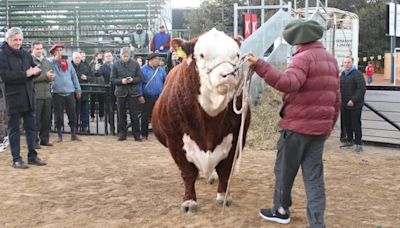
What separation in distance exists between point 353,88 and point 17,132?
5.45m

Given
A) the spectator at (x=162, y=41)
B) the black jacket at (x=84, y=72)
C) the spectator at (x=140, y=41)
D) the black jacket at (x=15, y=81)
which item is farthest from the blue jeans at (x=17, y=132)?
the spectator at (x=140, y=41)

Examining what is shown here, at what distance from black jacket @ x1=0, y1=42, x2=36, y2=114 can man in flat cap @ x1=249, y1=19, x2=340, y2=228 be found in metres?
3.94

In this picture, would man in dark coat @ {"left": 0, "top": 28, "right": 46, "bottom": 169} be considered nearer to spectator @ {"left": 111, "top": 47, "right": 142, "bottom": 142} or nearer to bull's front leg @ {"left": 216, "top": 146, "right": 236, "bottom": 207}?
spectator @ {"left": 111, "top": 47, "right": 142, "bottom": 142}

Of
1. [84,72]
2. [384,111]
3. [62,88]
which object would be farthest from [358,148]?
[84,72]

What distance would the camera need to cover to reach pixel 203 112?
4508 mm

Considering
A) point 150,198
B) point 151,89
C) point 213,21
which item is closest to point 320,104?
point 150,198

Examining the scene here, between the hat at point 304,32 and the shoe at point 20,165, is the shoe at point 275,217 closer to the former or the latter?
the hat at point 304,32

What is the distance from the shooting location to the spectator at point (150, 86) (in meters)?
9.29

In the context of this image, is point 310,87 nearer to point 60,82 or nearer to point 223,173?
point 223,173

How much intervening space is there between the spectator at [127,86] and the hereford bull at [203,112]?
4.12 meters

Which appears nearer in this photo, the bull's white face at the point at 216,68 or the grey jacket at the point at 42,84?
the bull's white face at the point at 216,68

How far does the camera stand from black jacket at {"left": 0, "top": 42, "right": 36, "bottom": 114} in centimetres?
654

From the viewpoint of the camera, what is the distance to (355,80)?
838cm

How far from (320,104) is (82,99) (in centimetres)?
739
